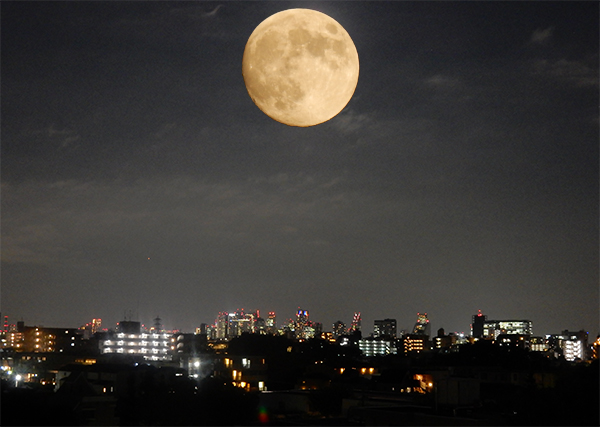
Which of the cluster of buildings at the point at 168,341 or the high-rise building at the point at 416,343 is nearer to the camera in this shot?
the cluster of buildings at the point at 168,341

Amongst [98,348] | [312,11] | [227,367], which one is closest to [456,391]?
[312,11]

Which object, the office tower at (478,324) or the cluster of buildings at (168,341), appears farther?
the office tower at (478,324)

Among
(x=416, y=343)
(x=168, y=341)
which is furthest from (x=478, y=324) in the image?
(x=168, y=341)

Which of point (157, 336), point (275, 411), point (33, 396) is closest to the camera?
point (33, 396)

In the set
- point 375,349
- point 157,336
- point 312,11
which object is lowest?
point 375,349

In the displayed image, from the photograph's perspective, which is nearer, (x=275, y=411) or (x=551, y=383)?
(x=275, y=411)

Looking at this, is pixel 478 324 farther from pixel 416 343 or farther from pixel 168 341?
pixel 168 341

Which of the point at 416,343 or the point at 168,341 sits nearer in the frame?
the point at 168,341

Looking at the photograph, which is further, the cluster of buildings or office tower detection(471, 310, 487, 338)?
office tower detection(471, 310, 487, 338)

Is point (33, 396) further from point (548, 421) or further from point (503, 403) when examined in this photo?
→ point (503, 403)

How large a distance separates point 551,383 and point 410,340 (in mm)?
105370

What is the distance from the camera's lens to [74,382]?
92.3ft

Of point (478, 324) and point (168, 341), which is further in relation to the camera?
point (478, 324)

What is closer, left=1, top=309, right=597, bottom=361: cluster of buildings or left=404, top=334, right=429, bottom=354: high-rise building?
left=1, top=309, right=597, bottom=361: cluster of buildings
